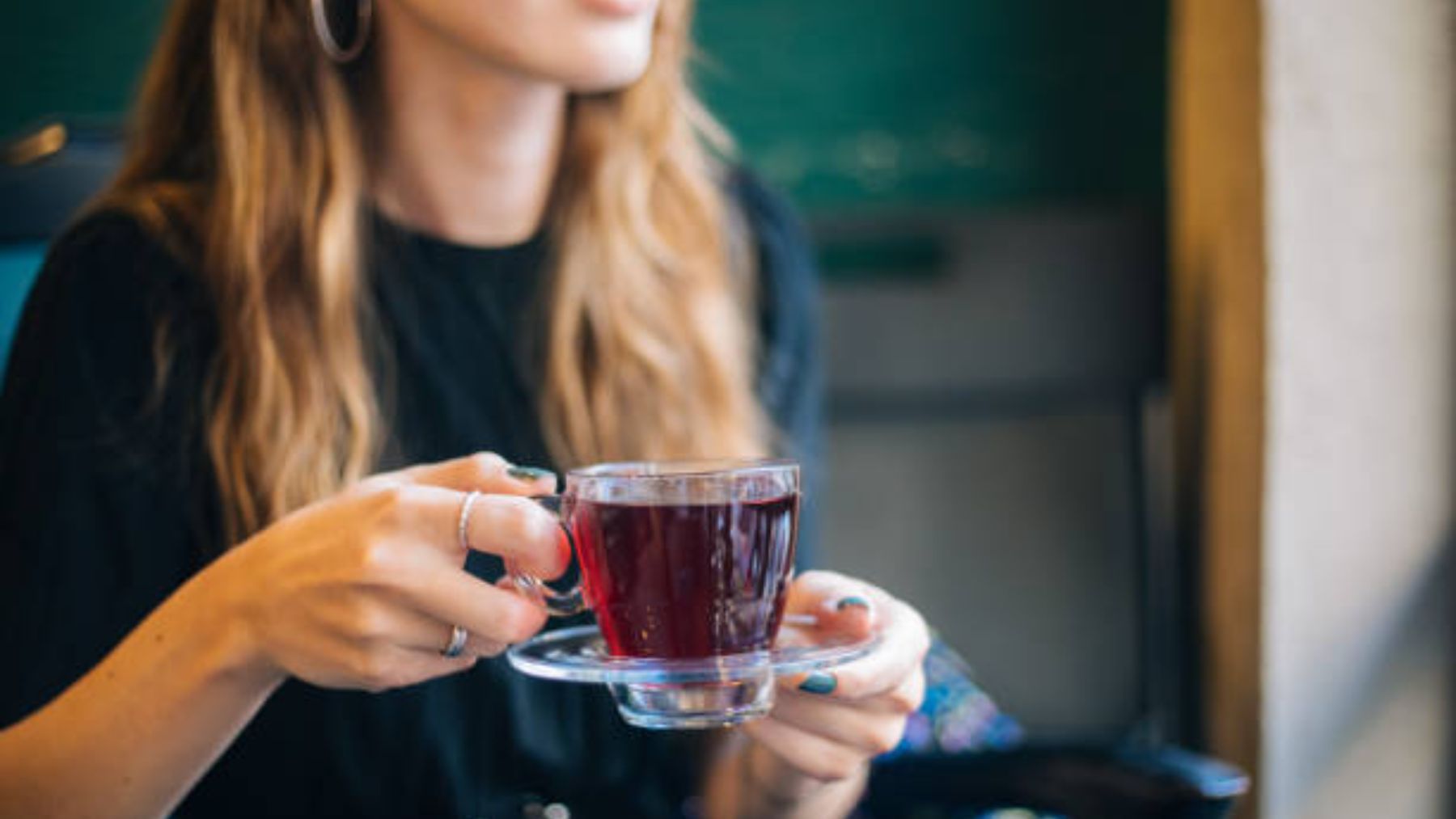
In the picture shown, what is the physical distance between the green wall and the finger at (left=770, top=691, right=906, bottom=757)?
3.09ft

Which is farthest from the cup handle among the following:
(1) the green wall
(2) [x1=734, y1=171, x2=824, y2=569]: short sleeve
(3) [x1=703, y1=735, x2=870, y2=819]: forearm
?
(1) the green wall

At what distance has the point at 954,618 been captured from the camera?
136cm

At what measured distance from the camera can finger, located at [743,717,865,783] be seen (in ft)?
1.61

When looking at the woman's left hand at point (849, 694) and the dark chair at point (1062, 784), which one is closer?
the woman's left hand at point (849, 694)

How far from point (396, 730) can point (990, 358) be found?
2.46 ft

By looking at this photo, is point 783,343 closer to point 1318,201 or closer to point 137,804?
point 1318,201

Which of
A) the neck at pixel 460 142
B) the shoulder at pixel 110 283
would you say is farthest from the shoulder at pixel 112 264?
the neck at pixel 460 142

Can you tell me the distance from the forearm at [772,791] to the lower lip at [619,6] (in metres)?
0.32

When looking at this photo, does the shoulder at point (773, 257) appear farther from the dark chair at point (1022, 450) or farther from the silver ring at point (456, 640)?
the silver ring at point (456, 640)

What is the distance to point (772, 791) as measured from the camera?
57cm

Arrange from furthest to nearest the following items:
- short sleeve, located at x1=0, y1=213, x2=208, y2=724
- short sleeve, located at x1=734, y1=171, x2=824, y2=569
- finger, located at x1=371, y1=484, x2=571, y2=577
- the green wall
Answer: the green wall → short sleeve, located at x1=734, y1=171, x2=824, y2=569 → short sleeve, located at x1=0, y1=213, x2=208, y2=724 → finger, located at x1=371, y1=484, x2=571, y2=577

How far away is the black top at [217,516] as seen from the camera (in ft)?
1.81

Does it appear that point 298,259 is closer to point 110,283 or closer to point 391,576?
point 110,283

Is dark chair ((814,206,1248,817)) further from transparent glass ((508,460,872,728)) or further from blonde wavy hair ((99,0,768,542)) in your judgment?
transparent glass ((508,460,872,728))
